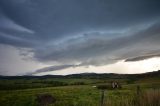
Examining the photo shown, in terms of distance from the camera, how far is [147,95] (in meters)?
12.3

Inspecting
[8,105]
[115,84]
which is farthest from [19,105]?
[115,84]

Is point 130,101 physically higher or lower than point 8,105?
higher

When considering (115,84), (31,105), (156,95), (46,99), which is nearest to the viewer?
(156,95)

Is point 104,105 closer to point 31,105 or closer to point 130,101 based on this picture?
point 130,101

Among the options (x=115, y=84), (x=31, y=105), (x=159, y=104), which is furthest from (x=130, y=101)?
(x=115, y=84)

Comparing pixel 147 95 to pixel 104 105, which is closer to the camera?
pixel 104 105

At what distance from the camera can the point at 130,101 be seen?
11.9m

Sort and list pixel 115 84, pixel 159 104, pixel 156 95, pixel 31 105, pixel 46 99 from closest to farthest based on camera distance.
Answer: pixel 159 104 < pixel 156 95 < pixel 31 105 < pixel 46 99 < pixel 115 84

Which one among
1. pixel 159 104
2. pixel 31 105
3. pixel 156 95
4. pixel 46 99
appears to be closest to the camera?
pixel 159 104

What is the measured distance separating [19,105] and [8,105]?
298 centimetres

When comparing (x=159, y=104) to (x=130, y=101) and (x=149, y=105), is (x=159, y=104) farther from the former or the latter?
(x=130, y=101)

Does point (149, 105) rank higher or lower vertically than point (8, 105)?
higher

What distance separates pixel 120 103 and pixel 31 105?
27.7 m

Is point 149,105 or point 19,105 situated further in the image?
point 19,105
